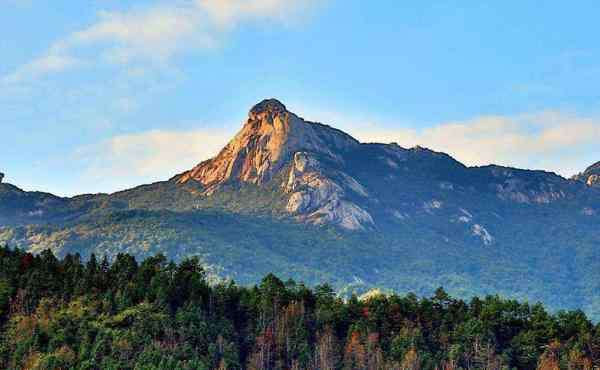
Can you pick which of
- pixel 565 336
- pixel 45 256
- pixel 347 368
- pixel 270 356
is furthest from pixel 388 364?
pixel 45 256

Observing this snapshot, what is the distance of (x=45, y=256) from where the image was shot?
165 meters

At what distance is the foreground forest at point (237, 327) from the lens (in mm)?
132500

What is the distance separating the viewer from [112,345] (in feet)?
430

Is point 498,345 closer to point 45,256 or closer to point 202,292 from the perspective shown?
point 202,292

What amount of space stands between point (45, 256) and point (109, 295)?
26.3m

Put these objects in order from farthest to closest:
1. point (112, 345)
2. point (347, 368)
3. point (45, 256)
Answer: point (45, 256), point (347, 368), point (112, 345)

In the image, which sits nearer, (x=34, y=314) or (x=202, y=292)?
(x=34, y=314)

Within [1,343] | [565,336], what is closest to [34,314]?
[1,343]

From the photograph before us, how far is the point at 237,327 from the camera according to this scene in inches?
5945

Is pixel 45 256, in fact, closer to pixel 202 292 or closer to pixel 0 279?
pixel 0 279

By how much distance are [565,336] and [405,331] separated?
75.3 ft

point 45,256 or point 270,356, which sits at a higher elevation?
point 45,256

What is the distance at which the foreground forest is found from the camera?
435ft

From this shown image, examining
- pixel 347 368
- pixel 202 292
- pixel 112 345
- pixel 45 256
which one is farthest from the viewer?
pixel 45 256
